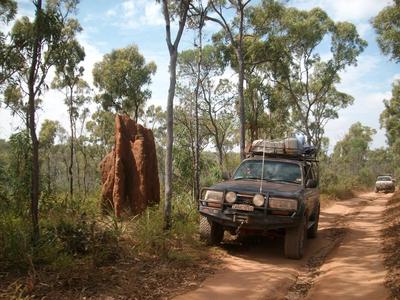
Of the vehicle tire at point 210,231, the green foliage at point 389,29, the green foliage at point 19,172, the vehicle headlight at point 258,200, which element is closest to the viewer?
the vehicle headlight at point 258,200

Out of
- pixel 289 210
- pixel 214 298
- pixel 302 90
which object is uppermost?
pixel 302 90

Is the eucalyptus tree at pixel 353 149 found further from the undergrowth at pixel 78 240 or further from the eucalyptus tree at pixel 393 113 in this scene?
the undergrowth at pixel 78 240

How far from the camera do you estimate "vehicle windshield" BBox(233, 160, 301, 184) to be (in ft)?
30.8

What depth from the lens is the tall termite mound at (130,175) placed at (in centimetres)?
1052

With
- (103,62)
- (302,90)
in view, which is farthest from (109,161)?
(302,90)

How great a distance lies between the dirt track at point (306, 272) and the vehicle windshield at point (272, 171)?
1470 mm

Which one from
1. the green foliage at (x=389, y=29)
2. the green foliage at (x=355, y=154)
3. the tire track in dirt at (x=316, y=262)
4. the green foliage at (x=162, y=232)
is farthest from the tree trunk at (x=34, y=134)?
the green foliage at (x=355, y=154)

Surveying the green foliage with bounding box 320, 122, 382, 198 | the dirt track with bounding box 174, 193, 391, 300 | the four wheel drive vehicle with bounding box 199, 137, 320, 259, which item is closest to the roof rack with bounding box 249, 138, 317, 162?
the four wheel drive vehicle with bounding box 199, 137, 320, 259

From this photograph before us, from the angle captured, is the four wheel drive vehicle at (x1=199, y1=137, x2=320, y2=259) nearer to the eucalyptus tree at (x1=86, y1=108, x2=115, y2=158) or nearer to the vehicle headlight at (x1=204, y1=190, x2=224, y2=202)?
the vehicle headlight at (x1=204, y1=190, x2=224, y2=202)

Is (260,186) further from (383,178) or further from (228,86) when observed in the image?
(383,178)

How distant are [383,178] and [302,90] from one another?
12.4 m

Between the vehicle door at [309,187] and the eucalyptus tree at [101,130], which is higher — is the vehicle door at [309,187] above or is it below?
below

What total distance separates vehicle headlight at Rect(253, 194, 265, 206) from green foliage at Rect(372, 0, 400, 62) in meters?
10.2

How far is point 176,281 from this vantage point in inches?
257
